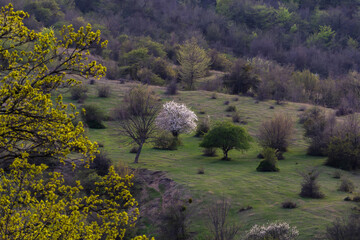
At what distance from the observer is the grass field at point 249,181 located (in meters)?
17.9

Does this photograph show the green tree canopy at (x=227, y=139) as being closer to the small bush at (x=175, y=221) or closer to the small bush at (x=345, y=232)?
the small bush at (x=175, y=221)

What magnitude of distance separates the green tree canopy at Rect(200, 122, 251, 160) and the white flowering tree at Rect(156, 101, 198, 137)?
555 cm

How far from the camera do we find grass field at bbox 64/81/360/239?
706 inches

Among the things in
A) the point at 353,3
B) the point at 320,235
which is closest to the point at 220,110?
the point at 320,235

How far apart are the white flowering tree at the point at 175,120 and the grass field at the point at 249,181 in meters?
1.26

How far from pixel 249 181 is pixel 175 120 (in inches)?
556

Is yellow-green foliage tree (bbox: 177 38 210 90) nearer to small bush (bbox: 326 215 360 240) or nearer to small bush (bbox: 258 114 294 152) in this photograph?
small bush (bbox: 258 114 294 152)

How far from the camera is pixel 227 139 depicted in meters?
30.8

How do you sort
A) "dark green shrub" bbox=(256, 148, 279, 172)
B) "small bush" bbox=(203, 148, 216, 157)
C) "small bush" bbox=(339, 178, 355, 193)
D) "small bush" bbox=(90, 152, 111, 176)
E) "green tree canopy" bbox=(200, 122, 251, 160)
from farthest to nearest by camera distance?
"small bush" bbox=(203, 148, 216, 157)
"green tree canopy" bbox=(200, 122, 251, 160)
"dark green shrub" bbox=(256, 148, 279, 172)
"small bush" bbox=(90, 152, 111, 176)
"small bush" bbox=(339, 178, 355, 193)

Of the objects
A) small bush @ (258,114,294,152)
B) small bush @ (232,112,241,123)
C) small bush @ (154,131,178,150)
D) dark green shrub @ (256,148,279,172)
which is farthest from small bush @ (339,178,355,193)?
small bush @ (232,112,241,123)

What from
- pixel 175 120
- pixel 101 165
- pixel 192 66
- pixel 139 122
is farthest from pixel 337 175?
pixel 192 66

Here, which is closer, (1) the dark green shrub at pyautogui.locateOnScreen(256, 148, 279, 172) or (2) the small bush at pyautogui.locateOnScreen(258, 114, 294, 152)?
(1) the dark green shrub at pyautogui.locateOnScreen(256, 148, 279, 172)

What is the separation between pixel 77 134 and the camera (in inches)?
297

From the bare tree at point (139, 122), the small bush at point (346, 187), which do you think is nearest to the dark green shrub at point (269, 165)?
the small bush at point (346, 187)
